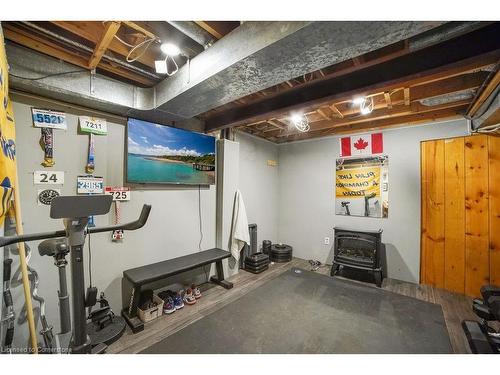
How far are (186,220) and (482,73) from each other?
139 inches

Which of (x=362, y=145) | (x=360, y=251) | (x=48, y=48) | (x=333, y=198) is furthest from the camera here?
(x=333, y=198)

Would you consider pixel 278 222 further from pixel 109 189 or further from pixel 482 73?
pixel 482 73

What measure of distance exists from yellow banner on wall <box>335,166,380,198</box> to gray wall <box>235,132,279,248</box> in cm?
129

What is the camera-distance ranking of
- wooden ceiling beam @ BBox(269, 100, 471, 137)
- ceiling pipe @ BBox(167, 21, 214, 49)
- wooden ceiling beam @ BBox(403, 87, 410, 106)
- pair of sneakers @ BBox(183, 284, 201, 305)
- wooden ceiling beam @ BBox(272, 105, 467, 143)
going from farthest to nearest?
wooden ceiling beam @ BBox(272, 105, 467, 143)
wooden ceiling beam @ BBox(269, 100, 471, 137)
pair of sneakers @ BBox(183, 284, 201, 305)
wooden ceiling beam @ BBox(403, 87, 410, 106)
ceiling pipe @ BBox(167, 21, 214, 49)

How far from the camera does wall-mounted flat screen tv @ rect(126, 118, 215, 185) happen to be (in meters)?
2.36

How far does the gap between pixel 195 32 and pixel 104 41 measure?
63 cm

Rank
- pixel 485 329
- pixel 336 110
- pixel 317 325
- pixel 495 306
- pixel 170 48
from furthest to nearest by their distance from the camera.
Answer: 1. pixel 336 110
2. pixel 317 325
3. pixel 485 329
4. pixel 495 306
5. pixel 170 48

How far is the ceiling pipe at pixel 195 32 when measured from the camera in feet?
4.45

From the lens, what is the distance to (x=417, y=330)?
82.2 inches

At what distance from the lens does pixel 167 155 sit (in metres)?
2.62

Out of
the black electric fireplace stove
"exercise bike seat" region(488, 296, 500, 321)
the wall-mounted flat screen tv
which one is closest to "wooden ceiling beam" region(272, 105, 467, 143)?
the black electric fireplace stove

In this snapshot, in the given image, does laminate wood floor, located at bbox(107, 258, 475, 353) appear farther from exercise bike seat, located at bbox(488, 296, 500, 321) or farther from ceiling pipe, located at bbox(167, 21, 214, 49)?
ceiling pipe, located at bbox(167, 21, 214, 49)

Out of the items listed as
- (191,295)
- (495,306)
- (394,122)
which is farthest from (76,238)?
(394,122)

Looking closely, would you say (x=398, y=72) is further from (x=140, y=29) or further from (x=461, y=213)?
(x=461, y=213)
